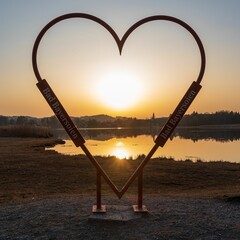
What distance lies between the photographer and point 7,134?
64.4 metres

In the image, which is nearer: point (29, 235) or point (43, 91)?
point (29, 235)

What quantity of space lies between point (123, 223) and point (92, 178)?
10.6 m

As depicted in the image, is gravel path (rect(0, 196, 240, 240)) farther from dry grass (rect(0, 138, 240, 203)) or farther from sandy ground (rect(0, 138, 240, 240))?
dry grass (rect(0, 138, 240, 203))

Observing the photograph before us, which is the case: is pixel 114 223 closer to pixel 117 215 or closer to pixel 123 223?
pixel 123 223

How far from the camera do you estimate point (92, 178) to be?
1927 cm

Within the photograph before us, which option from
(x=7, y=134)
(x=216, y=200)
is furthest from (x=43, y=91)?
(x=7, y=134)

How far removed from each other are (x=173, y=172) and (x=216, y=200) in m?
9.88

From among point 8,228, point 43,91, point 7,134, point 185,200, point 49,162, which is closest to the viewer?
point 8,228

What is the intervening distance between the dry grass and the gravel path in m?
3.36

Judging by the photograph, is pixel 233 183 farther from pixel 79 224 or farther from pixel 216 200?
pixel 79 224

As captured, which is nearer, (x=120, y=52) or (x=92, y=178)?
(x=120, y=52)

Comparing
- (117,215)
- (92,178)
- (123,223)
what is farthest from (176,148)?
(123,223)

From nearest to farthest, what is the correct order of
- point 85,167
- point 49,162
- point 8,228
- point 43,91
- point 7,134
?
point 8,228 < point 43,91 < point 85,167 < point 49,162 < point 7,134

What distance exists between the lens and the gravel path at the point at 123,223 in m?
8.02
